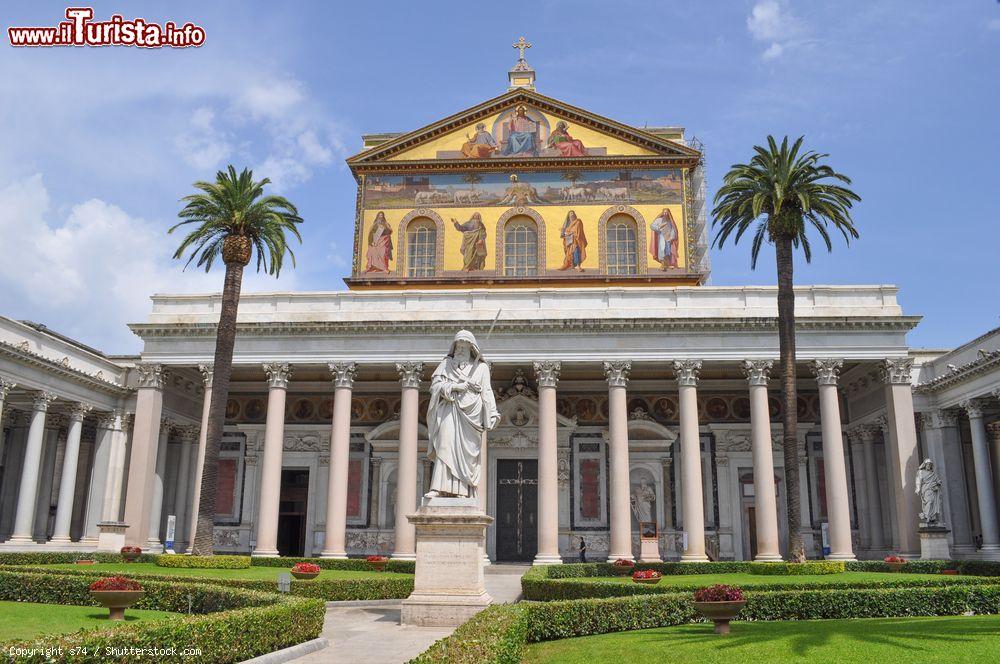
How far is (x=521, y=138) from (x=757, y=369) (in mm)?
17286

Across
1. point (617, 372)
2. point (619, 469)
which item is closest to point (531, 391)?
point (617, 372)

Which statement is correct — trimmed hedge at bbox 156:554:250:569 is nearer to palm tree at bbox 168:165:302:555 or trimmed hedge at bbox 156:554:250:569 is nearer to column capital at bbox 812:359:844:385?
palm tree at bbox 168:165:302:555

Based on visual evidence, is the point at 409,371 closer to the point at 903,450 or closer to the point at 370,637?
the point at 903,450

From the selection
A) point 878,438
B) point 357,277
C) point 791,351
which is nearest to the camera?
point 791,351

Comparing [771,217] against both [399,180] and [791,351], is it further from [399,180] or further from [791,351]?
[399,180]

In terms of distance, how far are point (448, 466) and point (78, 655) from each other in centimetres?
712

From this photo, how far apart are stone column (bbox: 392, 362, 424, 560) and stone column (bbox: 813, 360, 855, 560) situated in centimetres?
1647

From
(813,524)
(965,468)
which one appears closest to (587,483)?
(813,524)

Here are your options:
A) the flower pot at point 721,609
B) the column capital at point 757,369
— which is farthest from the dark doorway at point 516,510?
the flower pot at point 721,609

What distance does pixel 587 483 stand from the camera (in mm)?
A: 39125

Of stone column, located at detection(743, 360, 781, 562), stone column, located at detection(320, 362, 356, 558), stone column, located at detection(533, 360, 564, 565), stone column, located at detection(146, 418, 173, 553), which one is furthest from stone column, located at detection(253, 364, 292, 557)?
stone column, located at detection(743, 360, 781, 562)

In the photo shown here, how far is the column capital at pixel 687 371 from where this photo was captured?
33.5 m

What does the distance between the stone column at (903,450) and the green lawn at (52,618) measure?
88.9 feet

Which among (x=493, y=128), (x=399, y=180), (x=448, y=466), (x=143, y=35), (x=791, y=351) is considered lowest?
(x=448, y=466)
